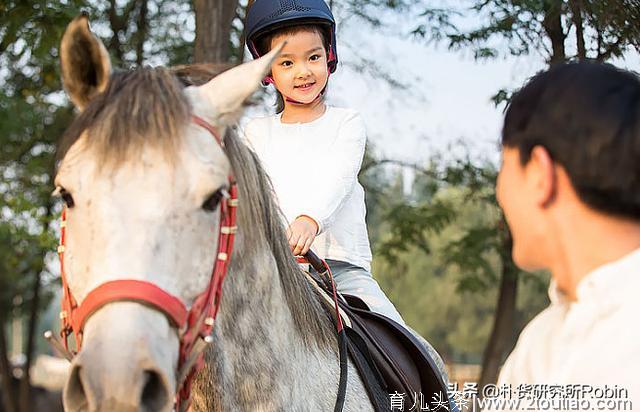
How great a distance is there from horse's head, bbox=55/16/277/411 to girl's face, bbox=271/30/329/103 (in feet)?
4.42

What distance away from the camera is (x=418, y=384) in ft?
12.7

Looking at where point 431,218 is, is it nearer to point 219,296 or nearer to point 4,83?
point 4,83

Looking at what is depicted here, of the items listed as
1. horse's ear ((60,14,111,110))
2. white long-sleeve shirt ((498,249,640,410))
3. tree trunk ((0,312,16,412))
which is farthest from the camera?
tree trunk ((0,312,16,412))

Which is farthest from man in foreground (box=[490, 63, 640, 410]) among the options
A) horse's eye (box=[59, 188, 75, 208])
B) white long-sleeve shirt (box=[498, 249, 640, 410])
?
horse's eye (box=[59, 188, 75, 208])

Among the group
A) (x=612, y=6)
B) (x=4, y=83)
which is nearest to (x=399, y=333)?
(x=612, y=6)

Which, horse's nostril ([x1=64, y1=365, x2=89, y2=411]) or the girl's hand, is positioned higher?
the girl's hand

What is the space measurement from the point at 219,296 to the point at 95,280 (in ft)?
1.43

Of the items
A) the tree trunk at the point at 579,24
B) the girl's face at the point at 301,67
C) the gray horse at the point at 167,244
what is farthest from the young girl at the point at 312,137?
the tree trunk at the point at 579,24

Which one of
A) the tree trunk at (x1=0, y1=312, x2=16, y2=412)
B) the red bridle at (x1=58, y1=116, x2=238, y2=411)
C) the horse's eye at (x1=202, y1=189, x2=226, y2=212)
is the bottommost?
the tree trunk at (x1=0, y1=312, x2=16, y2=412)

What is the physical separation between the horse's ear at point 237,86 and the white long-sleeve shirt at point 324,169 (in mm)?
1101

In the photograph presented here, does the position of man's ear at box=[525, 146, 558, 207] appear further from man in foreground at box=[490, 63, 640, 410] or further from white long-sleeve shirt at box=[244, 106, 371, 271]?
white long-sleeve shirt at box=[244, 106, 371, 271]

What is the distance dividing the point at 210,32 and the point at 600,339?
6463mm

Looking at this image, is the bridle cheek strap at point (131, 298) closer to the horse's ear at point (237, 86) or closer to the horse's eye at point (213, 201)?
the horse's eye at point (213, 201)

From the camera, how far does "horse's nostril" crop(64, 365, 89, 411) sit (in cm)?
235
